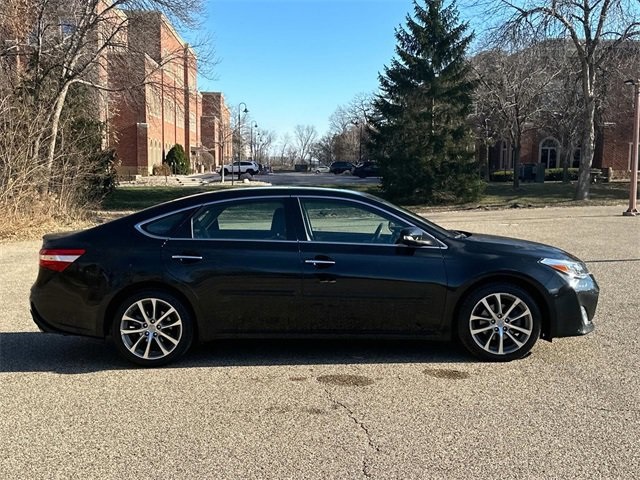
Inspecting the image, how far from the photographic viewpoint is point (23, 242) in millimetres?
13875

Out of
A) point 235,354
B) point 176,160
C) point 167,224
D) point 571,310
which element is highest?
point 176,160

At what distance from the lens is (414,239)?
5309 mm

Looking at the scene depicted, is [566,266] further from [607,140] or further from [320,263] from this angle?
[607,140]

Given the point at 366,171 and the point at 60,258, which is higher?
the point at 366,171

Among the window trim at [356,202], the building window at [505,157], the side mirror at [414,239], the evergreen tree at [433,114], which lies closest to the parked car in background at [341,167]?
the building window at [505,157]

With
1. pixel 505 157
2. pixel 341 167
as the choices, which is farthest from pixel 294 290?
pixel 341 167

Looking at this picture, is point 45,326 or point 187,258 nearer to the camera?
point 187,258

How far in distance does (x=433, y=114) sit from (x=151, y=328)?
24703 millimetres

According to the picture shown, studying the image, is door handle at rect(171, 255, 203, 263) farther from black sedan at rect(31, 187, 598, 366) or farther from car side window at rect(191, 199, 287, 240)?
car side window at rect(191, 199, 287, 240)

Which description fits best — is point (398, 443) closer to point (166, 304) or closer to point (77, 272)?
point (166, 304)

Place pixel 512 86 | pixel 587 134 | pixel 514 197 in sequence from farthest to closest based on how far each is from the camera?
pixel 512 86 < pixel 514 197 < pixel 587 134

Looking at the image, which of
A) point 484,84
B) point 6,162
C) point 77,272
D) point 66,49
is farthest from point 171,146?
point 77,272

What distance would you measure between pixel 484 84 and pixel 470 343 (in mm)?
32944

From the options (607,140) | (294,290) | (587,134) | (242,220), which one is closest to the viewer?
(294,290)
